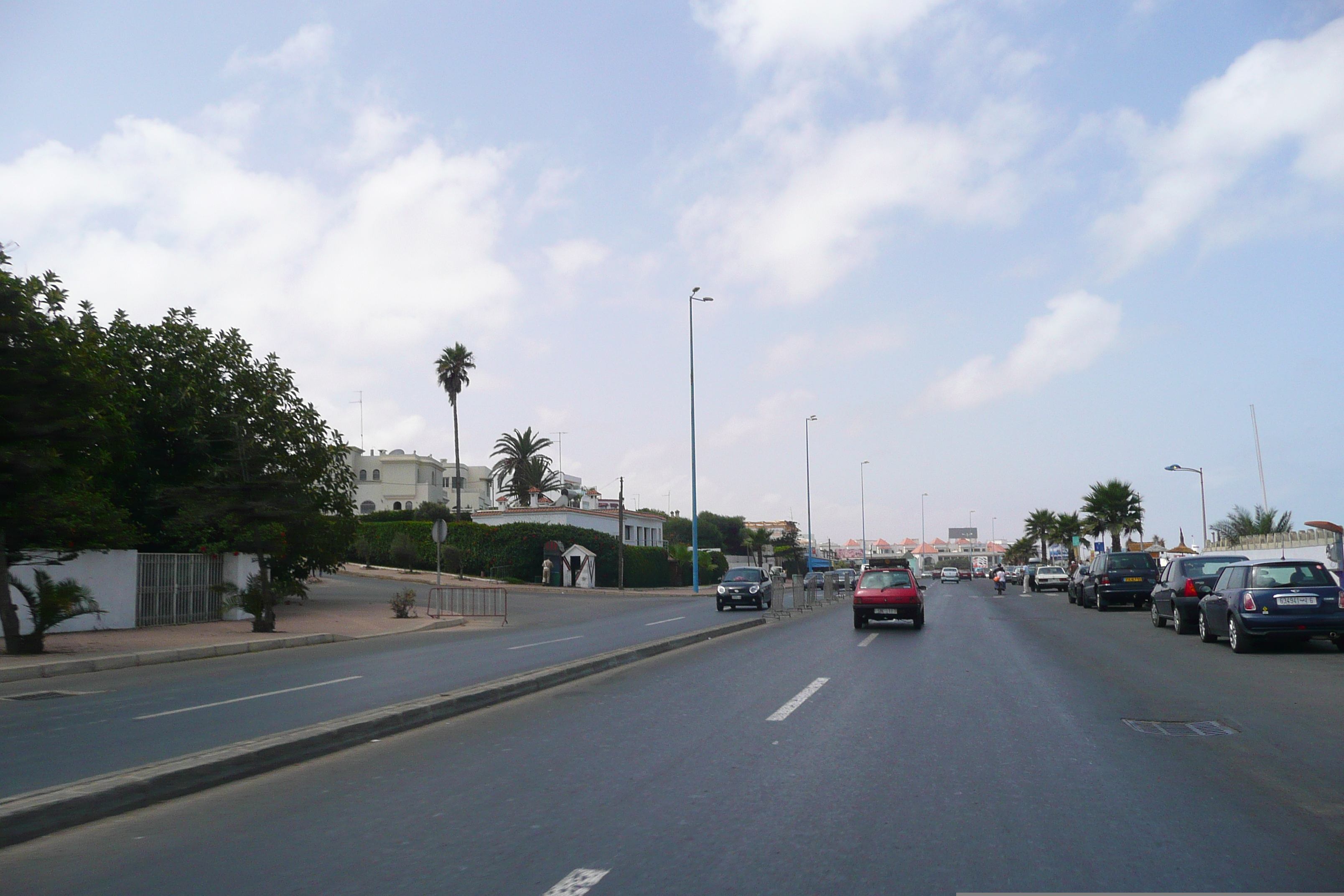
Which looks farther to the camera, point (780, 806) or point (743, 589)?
point (743, 589)

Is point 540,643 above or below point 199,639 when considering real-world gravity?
below

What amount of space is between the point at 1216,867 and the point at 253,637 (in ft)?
65.8

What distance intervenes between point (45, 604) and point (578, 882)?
15822 millimetres

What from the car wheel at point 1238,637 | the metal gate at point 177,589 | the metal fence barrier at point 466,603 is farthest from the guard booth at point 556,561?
the car wheel at point 1238,637

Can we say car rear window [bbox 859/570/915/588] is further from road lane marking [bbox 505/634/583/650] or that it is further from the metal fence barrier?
the metal fence barrier

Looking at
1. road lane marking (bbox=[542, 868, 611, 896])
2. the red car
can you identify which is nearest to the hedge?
the red car

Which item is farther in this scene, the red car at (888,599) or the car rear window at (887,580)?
the car rear window at (887,580)

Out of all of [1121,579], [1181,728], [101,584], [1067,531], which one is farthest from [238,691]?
[1067,531]

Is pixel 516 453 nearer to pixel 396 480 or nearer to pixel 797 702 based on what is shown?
pixel 396 480

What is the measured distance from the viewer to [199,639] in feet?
67.3

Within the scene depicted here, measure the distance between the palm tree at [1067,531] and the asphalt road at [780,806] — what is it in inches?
3308

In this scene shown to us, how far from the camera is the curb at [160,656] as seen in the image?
14.6m

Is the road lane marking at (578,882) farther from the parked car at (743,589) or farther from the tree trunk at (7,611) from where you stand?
the parked car at (743,589)

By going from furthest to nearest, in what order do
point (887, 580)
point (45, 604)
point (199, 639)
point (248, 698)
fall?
point (887, 580) → point (199, 639) → point (45, 604) → point (248, 698)
